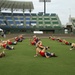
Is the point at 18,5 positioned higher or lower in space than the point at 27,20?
higher

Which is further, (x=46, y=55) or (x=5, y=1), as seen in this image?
(x=5, y=1)

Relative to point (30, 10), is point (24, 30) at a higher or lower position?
lower

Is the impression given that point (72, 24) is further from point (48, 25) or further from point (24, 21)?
point (24, 21)

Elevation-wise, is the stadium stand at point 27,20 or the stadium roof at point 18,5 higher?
the stadium roof at point 18,5

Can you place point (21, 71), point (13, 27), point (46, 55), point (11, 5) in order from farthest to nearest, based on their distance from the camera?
point (11, 5)
point (13, 27)
point (46, 55)
point (21, 71)

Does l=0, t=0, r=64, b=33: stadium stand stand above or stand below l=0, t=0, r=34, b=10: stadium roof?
below

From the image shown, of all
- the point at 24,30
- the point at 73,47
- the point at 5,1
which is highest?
the point at 5,1

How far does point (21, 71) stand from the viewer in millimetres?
10367

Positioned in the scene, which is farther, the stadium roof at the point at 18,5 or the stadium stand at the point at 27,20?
the stadium roof at the point at 18,5

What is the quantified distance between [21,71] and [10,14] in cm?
10717

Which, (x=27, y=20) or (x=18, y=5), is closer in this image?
(x=27, y=20)

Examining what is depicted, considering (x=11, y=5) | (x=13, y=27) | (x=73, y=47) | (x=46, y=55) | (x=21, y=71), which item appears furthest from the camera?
(x=11, y=5)

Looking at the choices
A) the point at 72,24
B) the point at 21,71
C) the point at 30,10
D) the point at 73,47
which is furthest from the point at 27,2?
the point at 21,71

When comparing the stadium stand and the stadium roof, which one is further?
the stadium roof
